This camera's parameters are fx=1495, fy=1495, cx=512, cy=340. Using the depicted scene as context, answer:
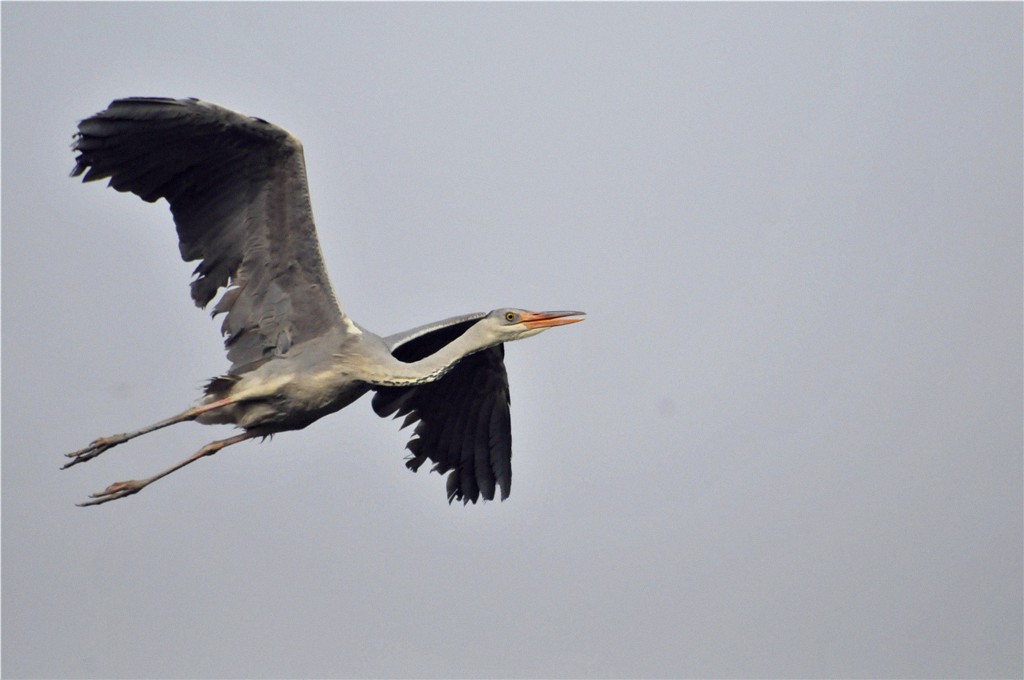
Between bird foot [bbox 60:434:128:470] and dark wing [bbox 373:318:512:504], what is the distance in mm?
3790

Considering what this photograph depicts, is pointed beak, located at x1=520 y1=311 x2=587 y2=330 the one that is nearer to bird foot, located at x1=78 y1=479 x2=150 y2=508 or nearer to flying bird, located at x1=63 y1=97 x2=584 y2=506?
flying bird, located at x1=63 y1=97 x2=584 y2=506

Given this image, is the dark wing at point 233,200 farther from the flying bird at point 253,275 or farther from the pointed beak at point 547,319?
the pointed beak at point 547,319

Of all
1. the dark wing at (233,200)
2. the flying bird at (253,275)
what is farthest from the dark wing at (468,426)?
the dark wing at (233,200)

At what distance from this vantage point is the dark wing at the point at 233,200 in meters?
14.3

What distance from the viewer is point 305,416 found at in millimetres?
15492

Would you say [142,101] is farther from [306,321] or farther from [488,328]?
[488,328]

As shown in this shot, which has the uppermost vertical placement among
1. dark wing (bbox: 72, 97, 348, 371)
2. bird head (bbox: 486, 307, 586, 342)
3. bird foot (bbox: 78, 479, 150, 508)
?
dark wing (bbox: 72, 97, 348, 371)

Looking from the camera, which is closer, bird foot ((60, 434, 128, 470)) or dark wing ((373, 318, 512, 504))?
bird foot ((60, 434, 128, 470))

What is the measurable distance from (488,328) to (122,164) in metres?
4.07

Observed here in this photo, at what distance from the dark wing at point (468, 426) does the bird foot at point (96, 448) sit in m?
3.79

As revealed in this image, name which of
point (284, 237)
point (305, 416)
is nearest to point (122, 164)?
point (284, 237)

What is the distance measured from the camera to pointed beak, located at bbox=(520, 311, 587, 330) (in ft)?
51.1

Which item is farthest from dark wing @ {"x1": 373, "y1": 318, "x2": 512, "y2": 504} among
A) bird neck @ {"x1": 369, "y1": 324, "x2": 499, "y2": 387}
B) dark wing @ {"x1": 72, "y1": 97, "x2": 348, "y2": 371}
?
dark wing @ {"x1": 72, "y1": 97, "x2": 348, "y2": 371}

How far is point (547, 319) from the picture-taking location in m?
15.8
